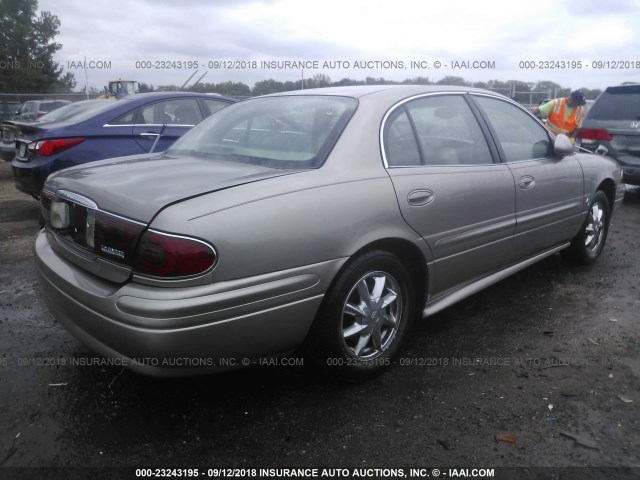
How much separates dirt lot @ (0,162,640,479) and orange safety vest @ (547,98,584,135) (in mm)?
5468

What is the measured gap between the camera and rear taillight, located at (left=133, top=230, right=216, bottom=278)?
6.47 feet

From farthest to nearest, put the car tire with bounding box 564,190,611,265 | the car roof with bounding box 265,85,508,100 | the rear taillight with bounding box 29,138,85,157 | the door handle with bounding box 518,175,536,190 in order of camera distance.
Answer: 1. the rear taillight with bounding box 29,138,85,157
2. the car tire with bounding box 564,190,611,265
3. the door handle with bounding box 518,175,536,190
4. the car roof with bounding box 265,85,508,100

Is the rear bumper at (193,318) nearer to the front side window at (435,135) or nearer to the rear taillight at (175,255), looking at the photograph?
the rear taillight at (175,255)

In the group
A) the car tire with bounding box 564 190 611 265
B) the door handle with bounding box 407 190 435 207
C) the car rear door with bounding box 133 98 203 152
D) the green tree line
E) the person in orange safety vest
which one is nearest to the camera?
the door handle with bounding box 407 190 435 207

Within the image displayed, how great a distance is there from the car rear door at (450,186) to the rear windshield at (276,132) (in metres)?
0.33

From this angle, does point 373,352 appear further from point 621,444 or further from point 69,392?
point 69,392

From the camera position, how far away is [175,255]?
1.97m

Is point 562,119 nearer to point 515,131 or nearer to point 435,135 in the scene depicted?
point 515,131

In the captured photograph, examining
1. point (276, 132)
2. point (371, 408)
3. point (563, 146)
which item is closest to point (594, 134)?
point (563, 146)

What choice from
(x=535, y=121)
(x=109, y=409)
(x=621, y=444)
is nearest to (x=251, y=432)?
(x=109, y=409)

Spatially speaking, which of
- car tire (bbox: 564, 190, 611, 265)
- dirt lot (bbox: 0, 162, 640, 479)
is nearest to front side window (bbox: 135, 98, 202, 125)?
dirt lot (bbox: 0, 162, 640, 479)

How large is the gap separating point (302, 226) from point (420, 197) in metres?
0.84

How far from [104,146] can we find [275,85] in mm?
2816

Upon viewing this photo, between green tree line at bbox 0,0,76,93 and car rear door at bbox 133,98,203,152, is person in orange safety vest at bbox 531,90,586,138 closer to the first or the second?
car rear door at bbox 133,98,203,152
